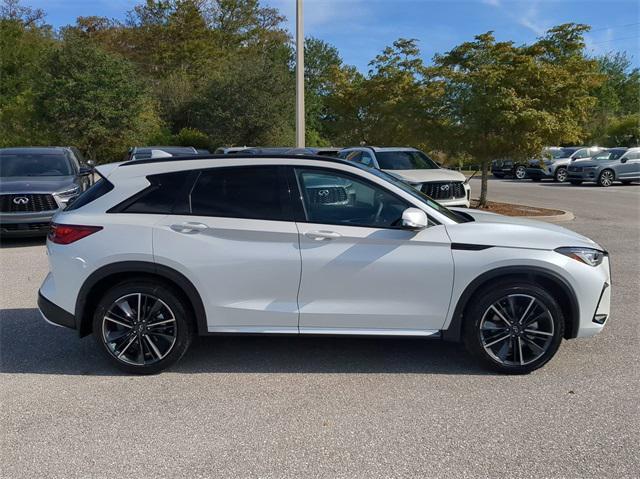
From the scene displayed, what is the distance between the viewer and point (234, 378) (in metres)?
4.24

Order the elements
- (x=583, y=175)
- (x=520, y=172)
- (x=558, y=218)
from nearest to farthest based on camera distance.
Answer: (x=558, y=218) → (x=583, y=175) → (x=520, y=172)

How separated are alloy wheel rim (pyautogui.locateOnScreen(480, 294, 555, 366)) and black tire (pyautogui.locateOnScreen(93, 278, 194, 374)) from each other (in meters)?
2.32

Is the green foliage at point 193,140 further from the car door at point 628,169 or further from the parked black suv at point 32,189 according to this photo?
the car door at point 628,169

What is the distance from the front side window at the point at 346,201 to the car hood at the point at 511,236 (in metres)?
0.48

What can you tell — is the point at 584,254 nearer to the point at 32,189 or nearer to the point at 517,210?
the point at 32,189

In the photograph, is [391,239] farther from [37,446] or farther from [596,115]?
[596,115]

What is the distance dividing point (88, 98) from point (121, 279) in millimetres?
Answer: 22119

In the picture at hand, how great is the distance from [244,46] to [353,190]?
48.7 m

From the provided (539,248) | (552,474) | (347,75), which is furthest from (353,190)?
(347,75)

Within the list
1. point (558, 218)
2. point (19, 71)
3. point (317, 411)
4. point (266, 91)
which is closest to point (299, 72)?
point (558, 218)

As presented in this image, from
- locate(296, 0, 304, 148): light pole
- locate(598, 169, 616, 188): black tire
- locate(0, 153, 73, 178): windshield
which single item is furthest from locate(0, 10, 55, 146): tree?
locate(598, 169, 616, 188): black tire

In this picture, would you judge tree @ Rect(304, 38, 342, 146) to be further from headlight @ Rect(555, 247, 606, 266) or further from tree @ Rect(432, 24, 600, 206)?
headlight @ Rect(555, 247, 606, 266)

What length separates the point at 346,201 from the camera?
14.3 ft

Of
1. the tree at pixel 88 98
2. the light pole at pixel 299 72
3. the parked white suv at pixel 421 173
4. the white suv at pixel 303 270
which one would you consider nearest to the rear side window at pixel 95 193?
the white suv at pixel 303 270
